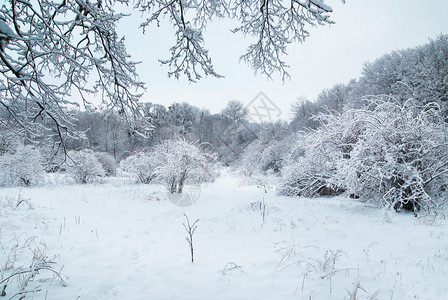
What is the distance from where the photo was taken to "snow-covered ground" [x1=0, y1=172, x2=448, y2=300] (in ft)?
8.00

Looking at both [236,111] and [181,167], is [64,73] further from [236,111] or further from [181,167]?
[236,111]

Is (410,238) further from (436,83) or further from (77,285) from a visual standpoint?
(436,83)

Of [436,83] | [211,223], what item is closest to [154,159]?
[211,223]

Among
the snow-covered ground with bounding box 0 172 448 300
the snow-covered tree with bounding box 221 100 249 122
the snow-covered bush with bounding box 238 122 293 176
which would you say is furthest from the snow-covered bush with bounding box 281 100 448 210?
the snow-covered tree with bounding box 221 100 249 122

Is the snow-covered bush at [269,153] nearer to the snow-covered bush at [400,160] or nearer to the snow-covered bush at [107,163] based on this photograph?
the snow-covered bush at [400,160]

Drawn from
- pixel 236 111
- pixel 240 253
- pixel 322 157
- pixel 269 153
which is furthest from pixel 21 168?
pixel 236 111

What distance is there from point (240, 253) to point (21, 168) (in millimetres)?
13841

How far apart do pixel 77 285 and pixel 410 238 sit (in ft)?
16.5

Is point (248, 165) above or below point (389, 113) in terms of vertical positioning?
below

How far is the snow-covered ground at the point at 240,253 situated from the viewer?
2.44 meters

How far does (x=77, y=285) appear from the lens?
2.61 metres

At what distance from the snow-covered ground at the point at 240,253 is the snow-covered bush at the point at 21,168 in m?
7.47

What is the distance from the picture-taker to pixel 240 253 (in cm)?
358

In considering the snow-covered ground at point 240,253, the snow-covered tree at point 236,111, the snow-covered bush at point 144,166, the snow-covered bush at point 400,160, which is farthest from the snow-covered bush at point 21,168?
the snow-covered tree at point 236,111
